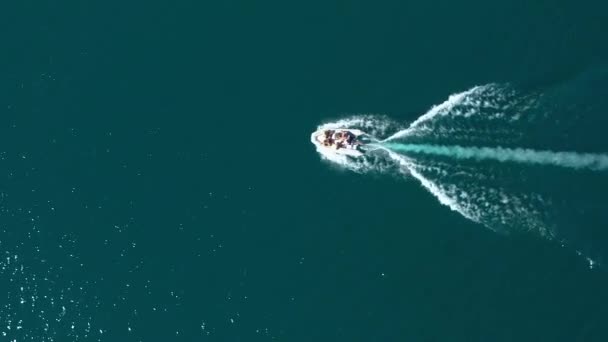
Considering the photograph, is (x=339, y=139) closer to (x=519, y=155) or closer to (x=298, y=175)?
(x=298, y=175)

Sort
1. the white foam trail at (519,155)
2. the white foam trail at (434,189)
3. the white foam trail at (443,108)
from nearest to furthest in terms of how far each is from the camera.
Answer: the white foam trail at (519,155)
the white foam trail at (434,189)
the white foam trail at (443,108)

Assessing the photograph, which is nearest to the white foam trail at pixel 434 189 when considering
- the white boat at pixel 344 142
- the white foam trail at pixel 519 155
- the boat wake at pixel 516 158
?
the boat wake at pixel 516 158

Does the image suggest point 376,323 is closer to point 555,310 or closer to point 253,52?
point 555,310

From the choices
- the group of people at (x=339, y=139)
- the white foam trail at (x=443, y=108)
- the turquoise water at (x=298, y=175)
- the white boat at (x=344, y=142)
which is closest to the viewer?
the turquoise water at (x=298, y=175)

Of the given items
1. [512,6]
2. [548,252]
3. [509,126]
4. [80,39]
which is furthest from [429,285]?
[80,39]

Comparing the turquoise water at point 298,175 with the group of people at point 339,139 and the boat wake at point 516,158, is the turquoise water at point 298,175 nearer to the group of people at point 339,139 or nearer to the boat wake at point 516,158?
the boat wake at point 516,158

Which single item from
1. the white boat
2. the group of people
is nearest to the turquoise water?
the white boat

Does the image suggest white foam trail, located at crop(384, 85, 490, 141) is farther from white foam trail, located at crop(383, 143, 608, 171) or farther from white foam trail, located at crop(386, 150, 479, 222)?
white foam trail, located at crop(386, 150, 479, 222)
